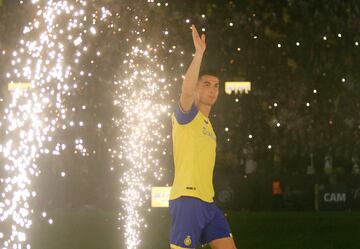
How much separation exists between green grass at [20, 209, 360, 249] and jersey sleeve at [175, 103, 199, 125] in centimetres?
614

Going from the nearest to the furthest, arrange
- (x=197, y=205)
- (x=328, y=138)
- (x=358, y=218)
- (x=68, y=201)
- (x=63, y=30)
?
(x=197, y=205), (x=63, y=30), (x=358, y=218), (x=68, y=201), (x=328, y=138)

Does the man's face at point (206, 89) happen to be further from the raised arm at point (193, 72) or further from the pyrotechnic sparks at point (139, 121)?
the pyrotechnic sparks at point (139, 121)

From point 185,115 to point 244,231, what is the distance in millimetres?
8979

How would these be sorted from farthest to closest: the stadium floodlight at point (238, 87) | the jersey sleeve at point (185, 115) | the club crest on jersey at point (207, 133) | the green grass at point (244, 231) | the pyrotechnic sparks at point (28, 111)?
the stadium floodlight at point (238, 87), the green grass at point (244, 231), the pyrotechnic sparks at point (28, 111), the club crest on jersey at point (207, 133), the jersey sleeve at point (185, 115)

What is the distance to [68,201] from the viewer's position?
66.1ft

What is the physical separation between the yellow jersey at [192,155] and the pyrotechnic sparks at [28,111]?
192 centimetres

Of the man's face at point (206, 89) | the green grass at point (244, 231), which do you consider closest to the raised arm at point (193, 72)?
the man's face at point (206, 89)

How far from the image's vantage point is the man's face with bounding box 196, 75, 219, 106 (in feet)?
21.8

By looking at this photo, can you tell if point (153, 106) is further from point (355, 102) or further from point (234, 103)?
point (355, 102)

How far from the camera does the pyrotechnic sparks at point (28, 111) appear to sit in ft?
26.1

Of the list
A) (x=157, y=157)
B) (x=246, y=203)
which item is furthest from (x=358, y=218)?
(x=157, y=157)

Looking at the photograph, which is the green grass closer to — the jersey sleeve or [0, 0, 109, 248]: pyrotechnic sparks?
[0, 0, 109, 248]: pyrotechnic sparks

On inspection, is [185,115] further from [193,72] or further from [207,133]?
[193,72]

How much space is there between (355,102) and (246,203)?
515 centimetres
